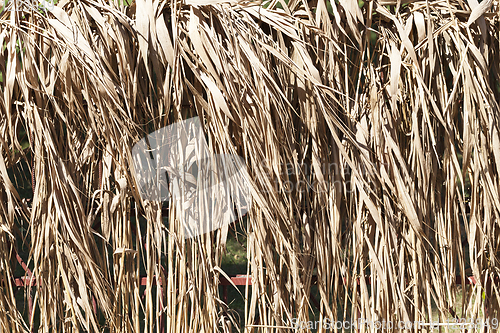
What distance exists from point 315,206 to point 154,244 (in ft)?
1.17

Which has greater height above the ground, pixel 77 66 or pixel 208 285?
pixel 77 66

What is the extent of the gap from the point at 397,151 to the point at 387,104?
0.12 m

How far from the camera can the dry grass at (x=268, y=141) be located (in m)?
0.81

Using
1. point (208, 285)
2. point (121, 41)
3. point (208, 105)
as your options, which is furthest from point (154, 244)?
point (121, 41)

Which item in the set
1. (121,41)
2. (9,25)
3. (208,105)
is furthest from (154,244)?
(9,25)

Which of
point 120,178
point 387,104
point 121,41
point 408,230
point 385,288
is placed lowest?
point 385,288

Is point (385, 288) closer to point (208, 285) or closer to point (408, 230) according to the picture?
point (408, 230)

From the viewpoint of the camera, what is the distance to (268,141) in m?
0.82

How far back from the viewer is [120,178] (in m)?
0.86

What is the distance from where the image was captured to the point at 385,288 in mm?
866

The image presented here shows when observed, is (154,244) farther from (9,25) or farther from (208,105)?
(9,25)

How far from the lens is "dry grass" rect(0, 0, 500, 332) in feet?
2.65

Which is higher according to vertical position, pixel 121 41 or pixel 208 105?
pixel 121 41

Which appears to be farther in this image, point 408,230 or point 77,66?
point 408,230
